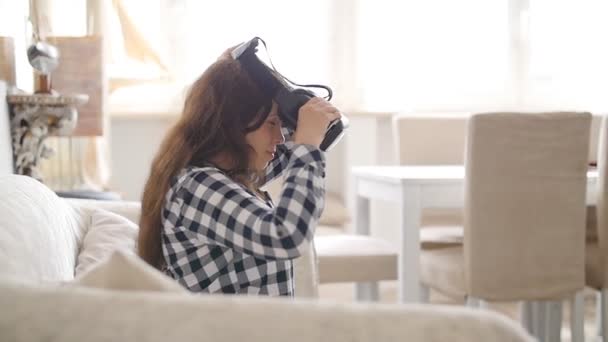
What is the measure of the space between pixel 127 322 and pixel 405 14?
12.3ft

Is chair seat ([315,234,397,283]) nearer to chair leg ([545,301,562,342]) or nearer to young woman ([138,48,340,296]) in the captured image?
chair leg ([545,301,562,342])

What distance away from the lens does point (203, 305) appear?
586 mm

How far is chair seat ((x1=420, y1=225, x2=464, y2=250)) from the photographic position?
289 cm

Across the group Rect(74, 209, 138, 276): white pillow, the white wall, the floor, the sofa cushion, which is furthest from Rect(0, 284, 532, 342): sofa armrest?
the white wall

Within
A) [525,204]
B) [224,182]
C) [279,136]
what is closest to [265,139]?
[279,136]

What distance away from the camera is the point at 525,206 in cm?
235

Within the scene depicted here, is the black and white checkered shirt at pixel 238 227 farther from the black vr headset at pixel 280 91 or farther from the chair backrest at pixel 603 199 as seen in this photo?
the chair backrest at pixel 603 199

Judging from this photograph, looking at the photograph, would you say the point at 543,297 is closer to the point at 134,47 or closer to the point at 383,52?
the point at 383,52

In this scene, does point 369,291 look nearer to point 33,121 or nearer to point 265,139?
point 33,121

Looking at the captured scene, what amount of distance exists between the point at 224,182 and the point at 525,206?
4.56 feet

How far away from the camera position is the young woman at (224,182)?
115 cm

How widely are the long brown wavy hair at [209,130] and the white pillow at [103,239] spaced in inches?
4.7

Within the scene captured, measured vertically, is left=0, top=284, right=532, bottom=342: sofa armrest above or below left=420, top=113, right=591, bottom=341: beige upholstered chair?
above

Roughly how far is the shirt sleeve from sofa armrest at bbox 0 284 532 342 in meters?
0.49
